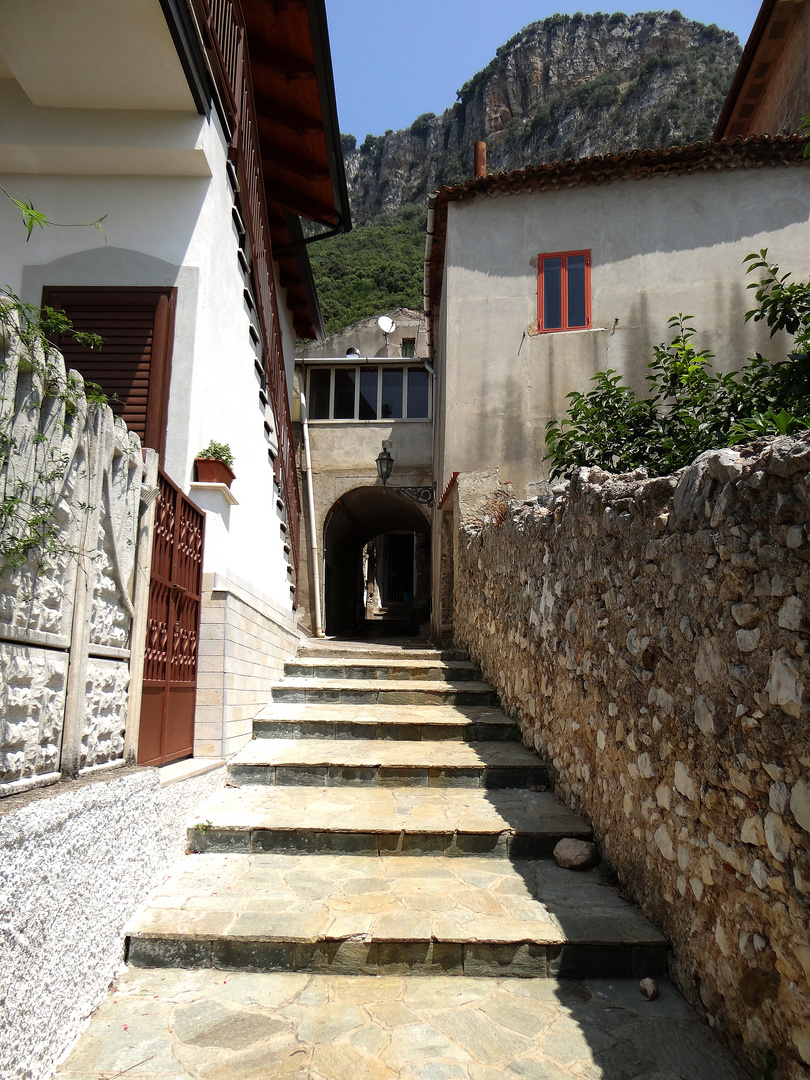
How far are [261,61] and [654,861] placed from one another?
328 inches

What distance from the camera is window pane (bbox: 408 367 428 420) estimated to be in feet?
43.8

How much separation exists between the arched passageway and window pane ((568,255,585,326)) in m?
4.60

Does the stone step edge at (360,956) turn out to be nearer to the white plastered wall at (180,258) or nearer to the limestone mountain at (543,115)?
the white plastered wall at (180,258)

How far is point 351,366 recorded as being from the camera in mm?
13570

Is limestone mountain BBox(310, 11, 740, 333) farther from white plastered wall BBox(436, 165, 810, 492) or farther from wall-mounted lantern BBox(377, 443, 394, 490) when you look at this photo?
white plastered wall BBox(436, 165, 810, 492)

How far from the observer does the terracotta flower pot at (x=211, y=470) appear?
187 inches

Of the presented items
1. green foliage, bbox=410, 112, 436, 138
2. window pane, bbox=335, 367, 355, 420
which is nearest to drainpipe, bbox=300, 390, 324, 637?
window pane, bbox=335, 367, 355, 420

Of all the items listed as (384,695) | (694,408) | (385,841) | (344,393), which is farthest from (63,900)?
(344,393)

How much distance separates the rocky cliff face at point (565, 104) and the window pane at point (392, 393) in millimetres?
38018

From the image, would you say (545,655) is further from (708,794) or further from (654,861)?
(708,794)

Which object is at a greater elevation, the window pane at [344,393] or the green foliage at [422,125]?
the green foliage at [422,125]

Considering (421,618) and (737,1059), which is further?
(421,618)

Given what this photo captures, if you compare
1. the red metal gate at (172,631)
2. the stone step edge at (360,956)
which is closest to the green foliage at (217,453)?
the red metal gate at (172,631)

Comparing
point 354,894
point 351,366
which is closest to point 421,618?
point 351,366
